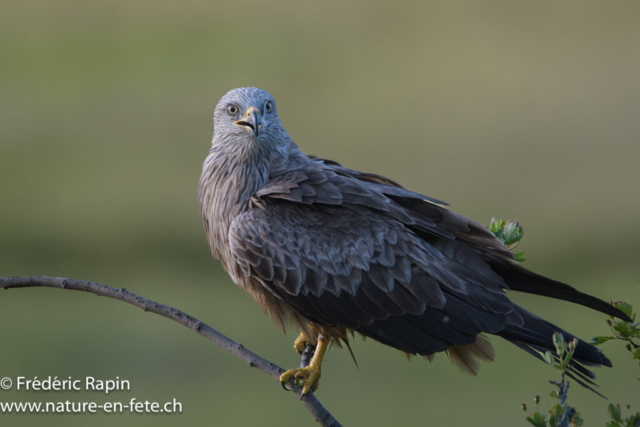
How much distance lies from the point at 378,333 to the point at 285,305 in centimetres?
56

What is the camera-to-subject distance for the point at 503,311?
3361 millimetres

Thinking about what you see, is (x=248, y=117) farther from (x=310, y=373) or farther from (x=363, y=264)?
(x=310, y=373)

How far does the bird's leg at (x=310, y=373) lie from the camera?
3.26 metres

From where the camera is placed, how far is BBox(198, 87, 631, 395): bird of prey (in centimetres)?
336

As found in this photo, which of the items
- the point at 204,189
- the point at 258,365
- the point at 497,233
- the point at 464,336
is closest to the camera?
the point at 258,365

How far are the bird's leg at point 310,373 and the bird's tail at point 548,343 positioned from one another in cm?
98

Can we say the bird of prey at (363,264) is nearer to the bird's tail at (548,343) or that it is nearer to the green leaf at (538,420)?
the bird's tail at (548,343)

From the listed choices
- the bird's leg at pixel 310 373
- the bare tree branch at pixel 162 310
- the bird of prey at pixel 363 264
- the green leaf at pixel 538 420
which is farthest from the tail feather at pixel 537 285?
the bare tree branch at pixel 162 310

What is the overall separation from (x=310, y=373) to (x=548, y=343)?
1.25 meters

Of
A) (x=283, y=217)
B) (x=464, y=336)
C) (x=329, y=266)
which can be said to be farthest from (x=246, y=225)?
(x=464, y=336)

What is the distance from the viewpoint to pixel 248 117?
357cm

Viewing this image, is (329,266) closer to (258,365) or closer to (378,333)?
(378,333)

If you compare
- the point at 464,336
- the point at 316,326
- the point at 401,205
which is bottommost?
the point at 316,326

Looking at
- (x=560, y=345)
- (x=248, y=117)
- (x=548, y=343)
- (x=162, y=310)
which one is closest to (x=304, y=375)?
(x=162, y=310)
